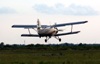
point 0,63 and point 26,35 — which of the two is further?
point 26,35

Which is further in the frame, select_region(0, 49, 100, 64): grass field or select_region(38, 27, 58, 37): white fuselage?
select_region(38, 27, 58, 37): white fuselage

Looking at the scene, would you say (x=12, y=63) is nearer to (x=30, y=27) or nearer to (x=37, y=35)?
(x=37, y=35)

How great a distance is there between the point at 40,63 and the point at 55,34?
187 ft

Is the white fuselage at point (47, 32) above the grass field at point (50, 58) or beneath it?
above

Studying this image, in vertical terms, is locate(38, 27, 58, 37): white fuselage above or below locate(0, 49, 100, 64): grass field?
above

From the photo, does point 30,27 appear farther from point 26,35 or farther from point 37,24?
point 26,35

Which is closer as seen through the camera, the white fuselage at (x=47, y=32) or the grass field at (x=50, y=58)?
the grass field at (x=50, y=58)

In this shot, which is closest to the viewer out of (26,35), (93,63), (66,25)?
(93,63)

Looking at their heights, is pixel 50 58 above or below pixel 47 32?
below

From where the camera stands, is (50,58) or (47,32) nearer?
(50,58)

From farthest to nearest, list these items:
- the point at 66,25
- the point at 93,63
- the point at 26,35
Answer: the point at 66,25, the point at 26,35, the point at 93,63

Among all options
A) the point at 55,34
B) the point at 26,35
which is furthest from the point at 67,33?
the point at 26,35

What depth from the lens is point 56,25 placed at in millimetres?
104688

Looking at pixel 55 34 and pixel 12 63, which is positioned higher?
pixel 55 34
